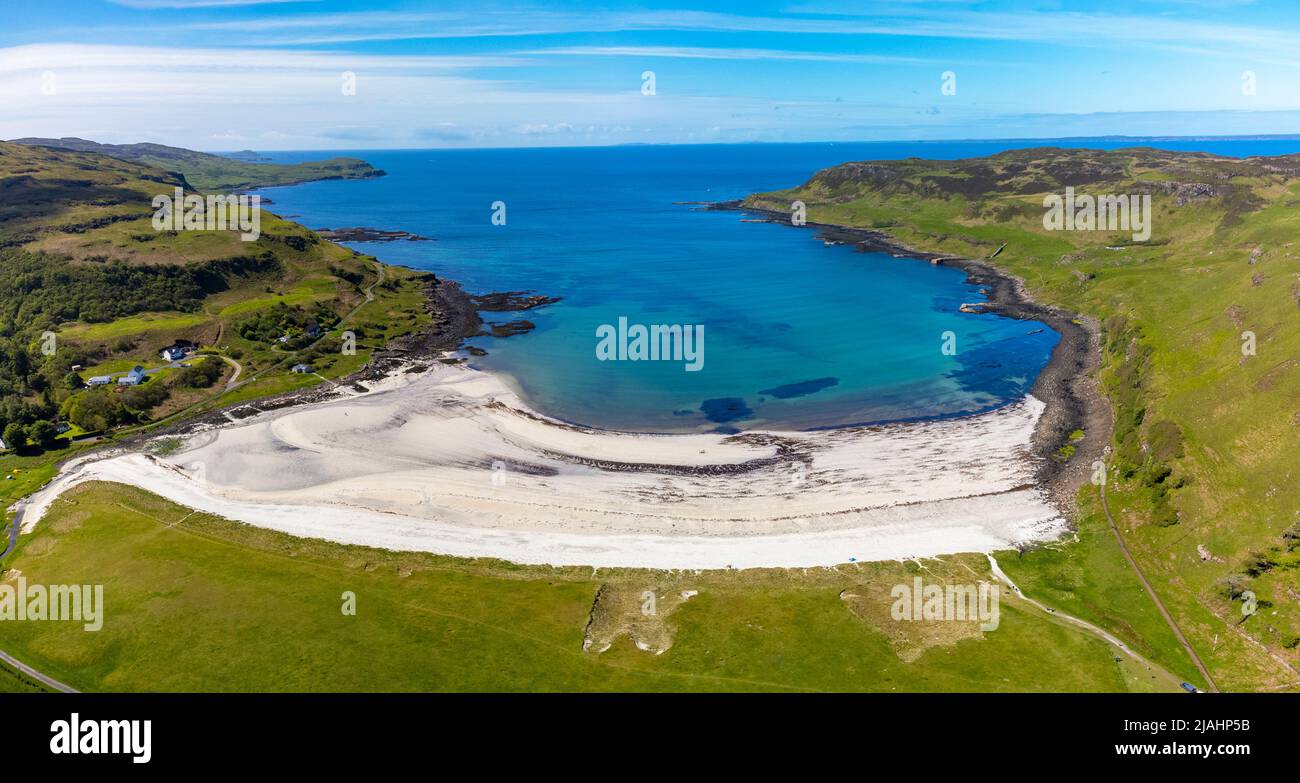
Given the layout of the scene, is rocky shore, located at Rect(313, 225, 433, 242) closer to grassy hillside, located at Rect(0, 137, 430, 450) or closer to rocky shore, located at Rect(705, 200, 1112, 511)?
grassy hillside, located at Rect(0, 137, 430, 450)

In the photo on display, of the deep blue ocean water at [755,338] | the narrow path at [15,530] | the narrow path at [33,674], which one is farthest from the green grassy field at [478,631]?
the deep blue ocean water at [755,338]

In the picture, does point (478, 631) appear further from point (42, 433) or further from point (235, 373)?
point (235, 373)

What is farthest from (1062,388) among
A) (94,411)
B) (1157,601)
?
(94,411)

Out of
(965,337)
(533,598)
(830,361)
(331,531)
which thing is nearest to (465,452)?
(331,531)

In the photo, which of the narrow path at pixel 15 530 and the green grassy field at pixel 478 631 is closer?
the green grassy field at pixel 478 631

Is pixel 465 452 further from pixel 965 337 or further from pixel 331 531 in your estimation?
pixel 965 337

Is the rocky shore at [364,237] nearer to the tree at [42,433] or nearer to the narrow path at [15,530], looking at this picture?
the tree at [42,433]
